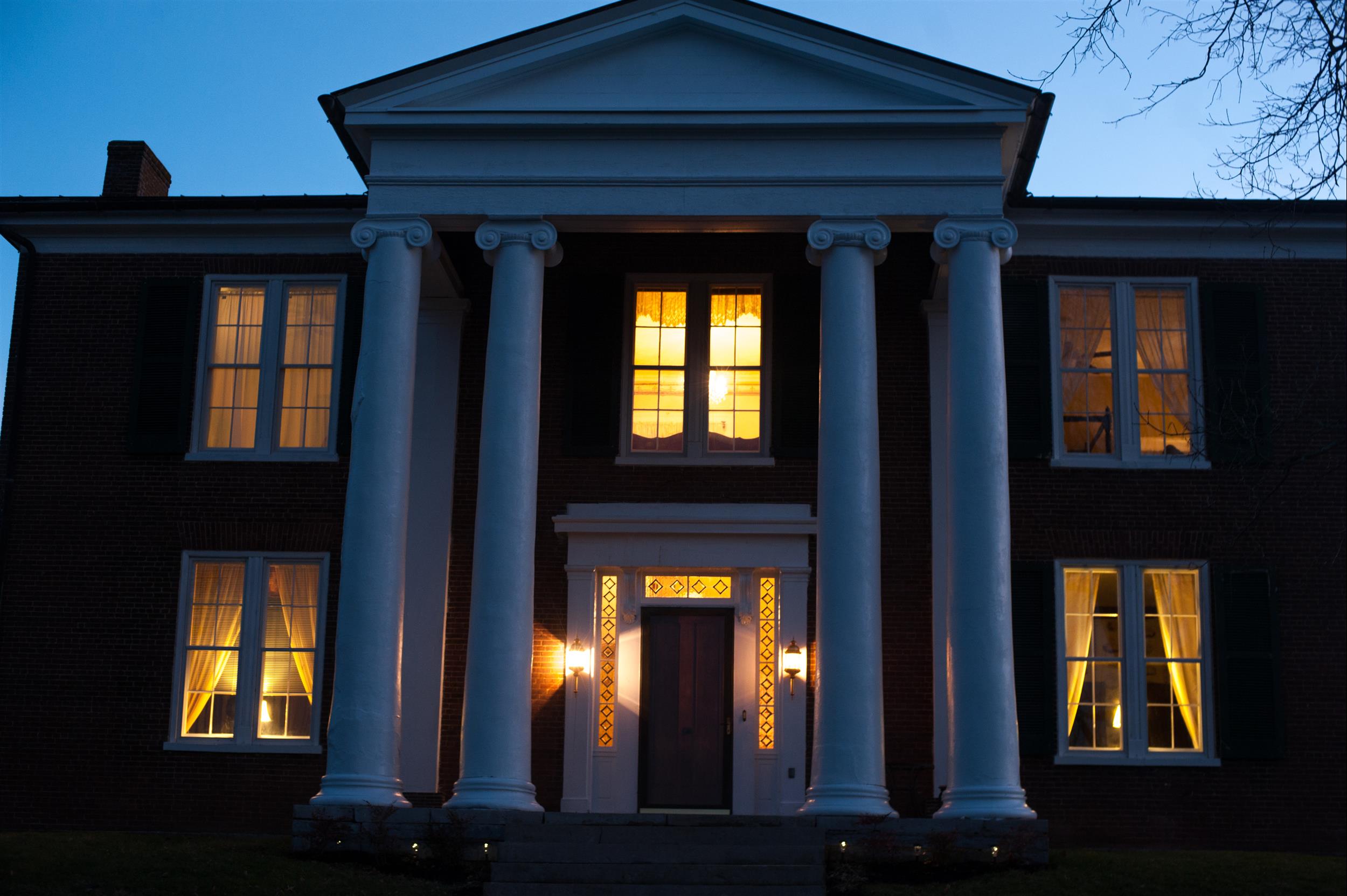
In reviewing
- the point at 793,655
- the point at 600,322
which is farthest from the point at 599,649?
the point at 600,322

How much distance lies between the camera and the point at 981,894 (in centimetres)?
1345

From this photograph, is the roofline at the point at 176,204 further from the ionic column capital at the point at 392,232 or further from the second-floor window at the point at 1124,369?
the second-floor window at the point at 1124,369

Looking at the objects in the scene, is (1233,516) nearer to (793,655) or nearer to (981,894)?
(793,655)

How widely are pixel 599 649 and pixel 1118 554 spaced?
21.4ft

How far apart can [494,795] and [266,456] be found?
632cm

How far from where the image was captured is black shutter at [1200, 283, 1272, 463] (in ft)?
61.1

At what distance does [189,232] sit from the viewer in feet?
65.4

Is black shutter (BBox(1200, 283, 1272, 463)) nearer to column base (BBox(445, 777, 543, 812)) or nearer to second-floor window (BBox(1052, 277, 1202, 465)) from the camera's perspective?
second-floor window (BBox(1052, 277, 1202, 465))

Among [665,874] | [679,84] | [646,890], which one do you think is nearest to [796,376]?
[679,84]

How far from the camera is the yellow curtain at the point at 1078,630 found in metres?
18.4

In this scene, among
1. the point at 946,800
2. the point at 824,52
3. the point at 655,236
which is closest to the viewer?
the point at 946,800

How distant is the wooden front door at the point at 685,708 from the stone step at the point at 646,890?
14.3ft

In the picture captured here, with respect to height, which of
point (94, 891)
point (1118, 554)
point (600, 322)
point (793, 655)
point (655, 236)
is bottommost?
point (94, 891)

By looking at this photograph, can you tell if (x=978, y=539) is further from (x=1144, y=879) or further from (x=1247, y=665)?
(x=1247, y=665)
